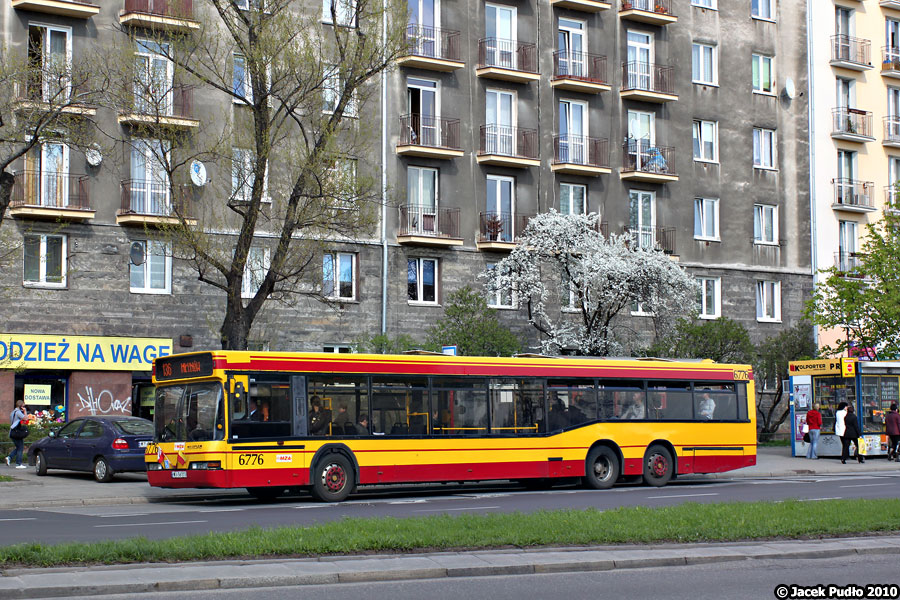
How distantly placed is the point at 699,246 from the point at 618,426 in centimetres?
2180

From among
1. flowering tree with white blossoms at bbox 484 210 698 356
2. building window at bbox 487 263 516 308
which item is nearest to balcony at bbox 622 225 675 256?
flowering tree with white blossoms at bbox 484 210 698 356

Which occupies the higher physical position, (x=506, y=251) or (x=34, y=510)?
(x=506, y=251)

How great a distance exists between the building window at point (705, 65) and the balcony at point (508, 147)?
8952mm

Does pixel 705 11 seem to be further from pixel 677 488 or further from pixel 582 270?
pixel 677 488

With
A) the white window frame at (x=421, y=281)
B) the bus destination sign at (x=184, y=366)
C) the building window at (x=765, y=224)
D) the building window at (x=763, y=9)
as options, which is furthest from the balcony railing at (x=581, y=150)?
the bus destination sign at (x=184, y=366)

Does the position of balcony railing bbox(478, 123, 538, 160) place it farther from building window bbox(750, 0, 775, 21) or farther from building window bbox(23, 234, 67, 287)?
building window bbox(23, 234, 67, 287)

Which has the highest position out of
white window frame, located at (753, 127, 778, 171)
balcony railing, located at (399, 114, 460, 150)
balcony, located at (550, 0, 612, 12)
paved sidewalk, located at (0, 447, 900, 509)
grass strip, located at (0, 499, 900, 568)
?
balcony, located at (550, 0, 612, 12)

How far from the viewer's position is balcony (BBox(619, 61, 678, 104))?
4491 cm

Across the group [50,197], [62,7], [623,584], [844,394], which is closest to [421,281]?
[50,197]

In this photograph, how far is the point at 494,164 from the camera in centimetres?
4169

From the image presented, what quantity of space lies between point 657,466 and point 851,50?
3155 cm

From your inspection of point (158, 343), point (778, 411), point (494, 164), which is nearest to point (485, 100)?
point (494, 164)

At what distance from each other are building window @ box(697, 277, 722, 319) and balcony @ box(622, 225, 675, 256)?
7.71 feet

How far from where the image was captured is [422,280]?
40.4m
